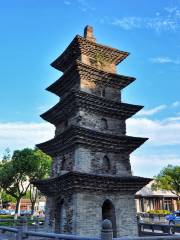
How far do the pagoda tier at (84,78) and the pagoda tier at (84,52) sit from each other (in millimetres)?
1506

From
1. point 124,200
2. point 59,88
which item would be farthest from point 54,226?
point 59,88

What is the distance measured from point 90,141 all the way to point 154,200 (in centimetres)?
4322

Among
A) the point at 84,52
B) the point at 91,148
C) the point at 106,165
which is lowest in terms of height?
the point at 106,165

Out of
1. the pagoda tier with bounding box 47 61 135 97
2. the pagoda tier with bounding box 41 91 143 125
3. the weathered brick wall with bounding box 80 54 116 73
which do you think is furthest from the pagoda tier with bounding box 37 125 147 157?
the weathered brick wall with bounding box 80 54 116 73

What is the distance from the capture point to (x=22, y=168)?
3647 centimetres

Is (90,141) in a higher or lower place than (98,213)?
higher

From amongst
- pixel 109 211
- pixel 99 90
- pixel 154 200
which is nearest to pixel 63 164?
pixel 109 211

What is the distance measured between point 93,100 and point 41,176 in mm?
24709

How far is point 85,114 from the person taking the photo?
16.3m

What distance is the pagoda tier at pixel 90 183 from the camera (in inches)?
546

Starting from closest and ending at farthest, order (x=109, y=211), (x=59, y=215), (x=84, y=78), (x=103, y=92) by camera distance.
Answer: (x=109, y=211), (x=59, y=215), (x=84, y=78), (x=103, y=92)

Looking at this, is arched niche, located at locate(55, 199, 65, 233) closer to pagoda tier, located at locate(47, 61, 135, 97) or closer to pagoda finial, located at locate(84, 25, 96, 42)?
pagoda tier, located at locate(47, 61, 135, 97)

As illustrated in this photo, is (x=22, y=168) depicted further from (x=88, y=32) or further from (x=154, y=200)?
(x=154, y=200)

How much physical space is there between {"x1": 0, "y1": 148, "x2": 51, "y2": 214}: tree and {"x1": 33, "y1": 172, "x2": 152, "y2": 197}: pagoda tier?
20.4 meters
